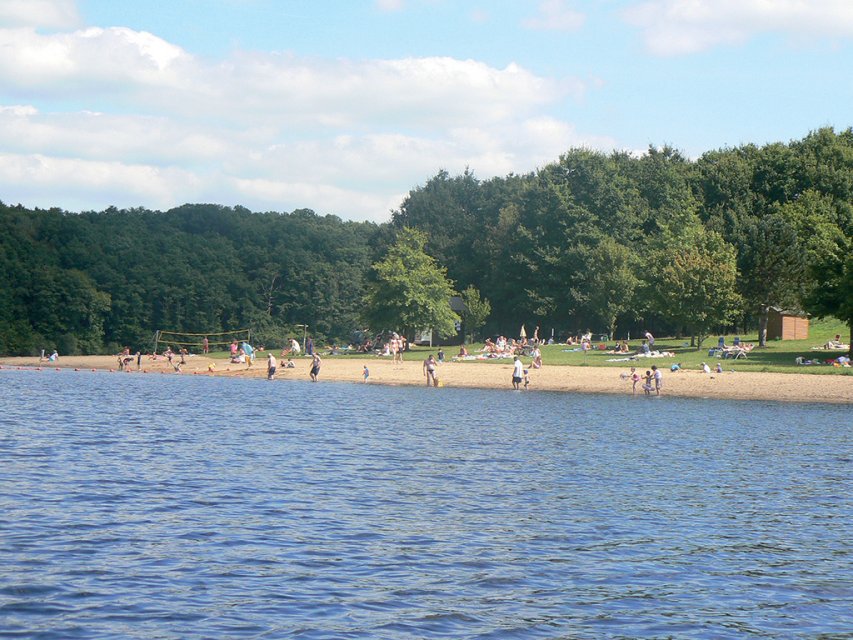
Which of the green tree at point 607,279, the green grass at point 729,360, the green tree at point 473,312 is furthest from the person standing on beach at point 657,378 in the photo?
the green tree at point 473,312

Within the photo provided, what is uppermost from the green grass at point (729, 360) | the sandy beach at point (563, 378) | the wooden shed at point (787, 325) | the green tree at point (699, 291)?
the green tree at point (699, 291)

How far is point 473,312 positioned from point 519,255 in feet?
23.2

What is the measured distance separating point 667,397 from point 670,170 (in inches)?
1907

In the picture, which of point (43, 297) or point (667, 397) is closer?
point (667, 397)

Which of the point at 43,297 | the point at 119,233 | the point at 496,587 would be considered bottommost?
the point at 496,587

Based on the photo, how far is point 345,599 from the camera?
1309 cm

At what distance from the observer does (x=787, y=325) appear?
70062 mm

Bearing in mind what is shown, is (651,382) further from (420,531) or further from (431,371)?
(420,531)

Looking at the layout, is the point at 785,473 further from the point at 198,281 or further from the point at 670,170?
the point at 198,281

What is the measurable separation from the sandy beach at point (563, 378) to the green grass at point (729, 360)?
1635 mm

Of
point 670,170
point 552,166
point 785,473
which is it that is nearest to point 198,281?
point 552,166

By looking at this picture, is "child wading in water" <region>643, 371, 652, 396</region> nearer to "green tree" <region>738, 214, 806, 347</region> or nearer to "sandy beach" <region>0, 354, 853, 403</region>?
"sandy beach" <region>0, 354, 853, 403</region>

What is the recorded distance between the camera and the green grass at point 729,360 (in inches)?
2180

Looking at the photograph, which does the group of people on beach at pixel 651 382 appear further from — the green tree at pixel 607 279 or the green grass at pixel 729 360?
the green tree at pixel 607 279
